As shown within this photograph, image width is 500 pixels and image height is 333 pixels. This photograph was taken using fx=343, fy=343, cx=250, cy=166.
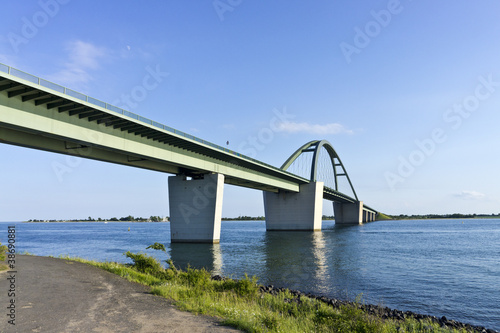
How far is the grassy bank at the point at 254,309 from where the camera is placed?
9.06 metres

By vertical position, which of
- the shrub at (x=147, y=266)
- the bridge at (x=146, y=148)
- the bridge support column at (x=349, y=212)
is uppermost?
the bridge at (x=146, y=148)

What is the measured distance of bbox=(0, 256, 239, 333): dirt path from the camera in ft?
27.3

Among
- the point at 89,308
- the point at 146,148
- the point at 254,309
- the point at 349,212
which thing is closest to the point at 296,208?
the point at 146,148

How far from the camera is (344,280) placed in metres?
22.5

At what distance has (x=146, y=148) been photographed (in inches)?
1437

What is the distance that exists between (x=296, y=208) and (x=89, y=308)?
7547 centimetres

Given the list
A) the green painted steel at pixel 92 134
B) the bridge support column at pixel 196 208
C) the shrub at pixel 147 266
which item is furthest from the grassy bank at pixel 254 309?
the bridge support column at pixel 196 208

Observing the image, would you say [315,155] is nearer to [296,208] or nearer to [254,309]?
[296,208]

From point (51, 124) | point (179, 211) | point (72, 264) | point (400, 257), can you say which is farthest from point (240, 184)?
point (72, 264)

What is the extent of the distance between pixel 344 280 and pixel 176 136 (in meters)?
22.9

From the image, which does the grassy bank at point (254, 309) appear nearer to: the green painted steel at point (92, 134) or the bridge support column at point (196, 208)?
the green painted steel at point (92, 134)

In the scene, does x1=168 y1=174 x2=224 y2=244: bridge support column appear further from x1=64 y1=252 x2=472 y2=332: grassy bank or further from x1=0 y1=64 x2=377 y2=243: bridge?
x1=64 y1=252 x2=472 y2=332: grassy bank

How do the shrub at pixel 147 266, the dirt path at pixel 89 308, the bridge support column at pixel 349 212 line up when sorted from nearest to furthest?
the dirt path at pixel 89 308 → the shrub at pixel 147 266 → the bridge support column at pixel 349 212

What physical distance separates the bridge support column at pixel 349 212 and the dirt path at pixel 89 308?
446 feet
